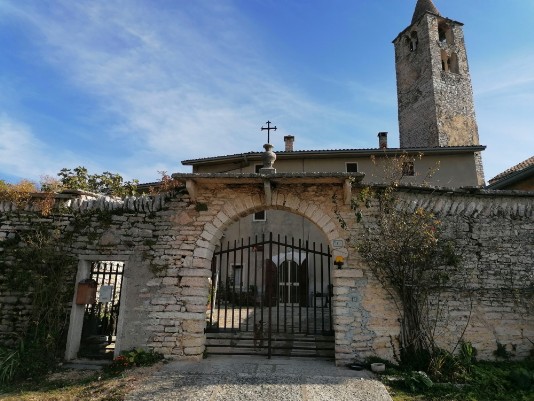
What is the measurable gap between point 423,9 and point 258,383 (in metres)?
30.6

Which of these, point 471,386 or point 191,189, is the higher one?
point 191,189

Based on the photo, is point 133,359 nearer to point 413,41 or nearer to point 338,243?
point 338,243

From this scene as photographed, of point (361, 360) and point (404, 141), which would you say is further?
point (404, 141)

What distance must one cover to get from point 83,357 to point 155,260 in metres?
2.18

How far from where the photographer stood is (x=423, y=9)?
88.3 feet

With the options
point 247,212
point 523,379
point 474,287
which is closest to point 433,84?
point 474,287

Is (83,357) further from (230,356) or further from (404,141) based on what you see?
(404,141)

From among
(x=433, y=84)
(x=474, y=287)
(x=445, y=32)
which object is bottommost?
(x=474, y=287)

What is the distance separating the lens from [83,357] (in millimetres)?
6387

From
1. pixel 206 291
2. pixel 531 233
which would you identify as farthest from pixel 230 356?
pixel 531 233

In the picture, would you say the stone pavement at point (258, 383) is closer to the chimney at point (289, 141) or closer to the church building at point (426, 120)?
the church building at point (426, 120)

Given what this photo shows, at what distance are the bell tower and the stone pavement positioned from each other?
67.0 feet

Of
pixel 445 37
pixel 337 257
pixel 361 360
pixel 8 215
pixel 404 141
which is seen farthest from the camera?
pixel 445 37

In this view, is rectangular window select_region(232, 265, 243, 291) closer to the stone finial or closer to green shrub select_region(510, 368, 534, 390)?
the stone finial
